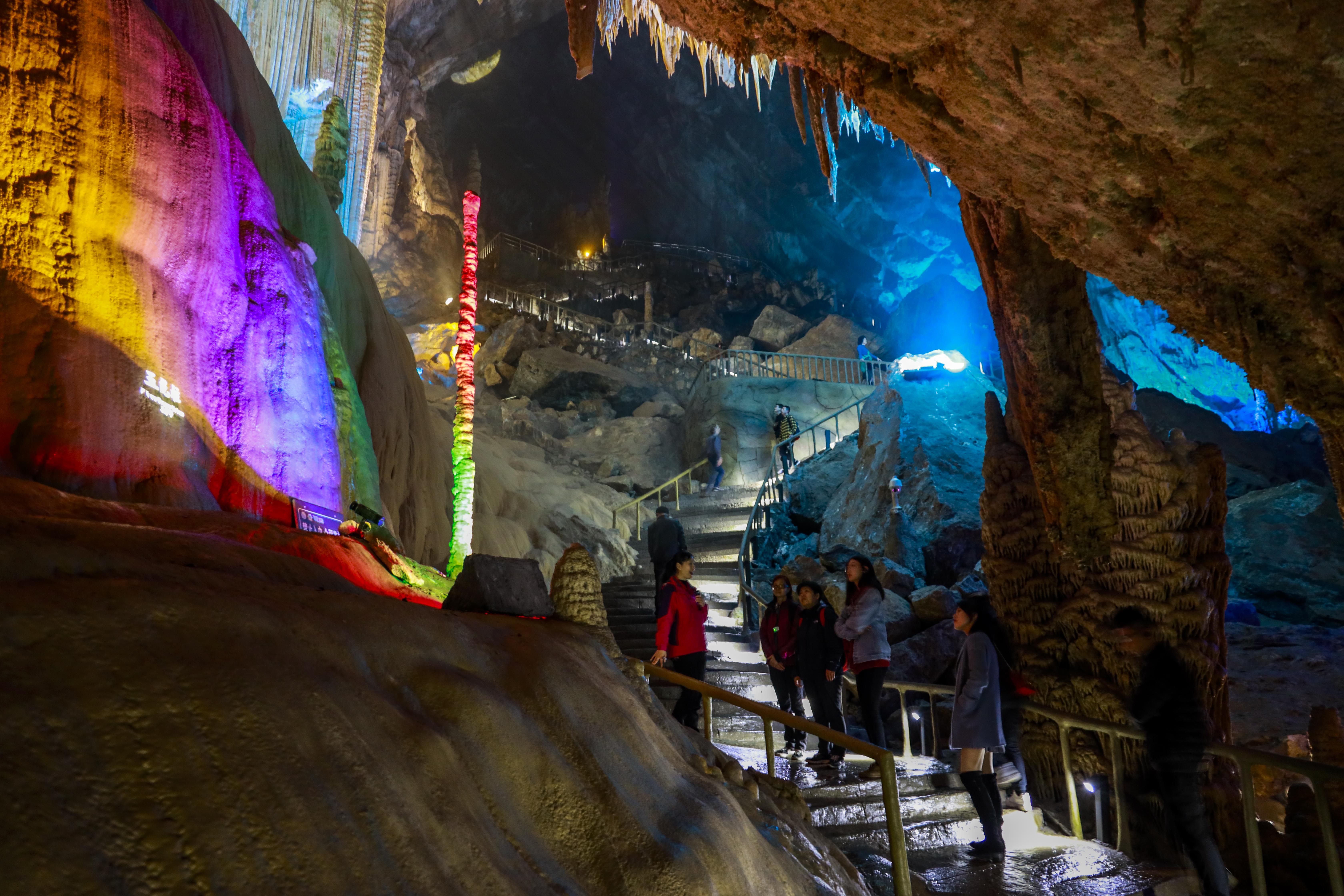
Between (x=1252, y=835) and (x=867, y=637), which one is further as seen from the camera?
(x=867, y=637)

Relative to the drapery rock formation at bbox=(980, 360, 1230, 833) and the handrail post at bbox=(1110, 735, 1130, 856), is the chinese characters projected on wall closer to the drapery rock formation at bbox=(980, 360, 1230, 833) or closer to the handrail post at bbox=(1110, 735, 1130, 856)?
the handrail post at bbox=(1110, 735, 1130, 856)

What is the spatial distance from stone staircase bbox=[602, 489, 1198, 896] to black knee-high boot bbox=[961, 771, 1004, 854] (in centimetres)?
10

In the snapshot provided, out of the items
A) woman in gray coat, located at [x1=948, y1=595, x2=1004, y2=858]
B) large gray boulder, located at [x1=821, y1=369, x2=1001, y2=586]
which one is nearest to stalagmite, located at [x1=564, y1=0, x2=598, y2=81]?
woman in gray coat, located at [x1=948, y1=595, x2=1004, y2=858]

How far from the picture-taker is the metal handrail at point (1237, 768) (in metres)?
3.76

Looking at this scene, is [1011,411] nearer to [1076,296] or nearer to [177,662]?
[1076,296]

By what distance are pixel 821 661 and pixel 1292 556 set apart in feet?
47.0

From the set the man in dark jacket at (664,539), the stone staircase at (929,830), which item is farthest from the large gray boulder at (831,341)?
the stone staircase at (929,830)

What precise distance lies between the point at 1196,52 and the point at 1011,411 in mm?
5509

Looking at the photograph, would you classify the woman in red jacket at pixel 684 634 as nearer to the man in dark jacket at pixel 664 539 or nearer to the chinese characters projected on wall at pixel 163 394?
the man in dark jacket at pixel 664 539

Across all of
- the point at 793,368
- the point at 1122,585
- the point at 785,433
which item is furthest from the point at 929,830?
the point at 793,368

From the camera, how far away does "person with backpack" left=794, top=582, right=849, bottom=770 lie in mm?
6422

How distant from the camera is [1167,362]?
25.1 m

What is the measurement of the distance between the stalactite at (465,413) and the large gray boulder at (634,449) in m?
8.19

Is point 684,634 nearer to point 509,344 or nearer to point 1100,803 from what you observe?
point 1100,803
